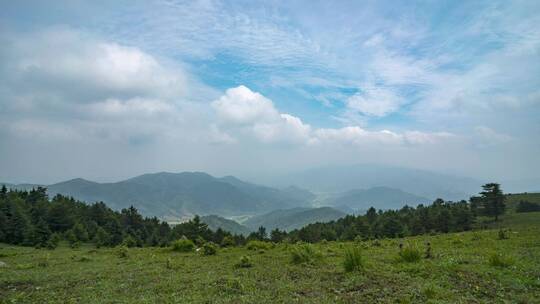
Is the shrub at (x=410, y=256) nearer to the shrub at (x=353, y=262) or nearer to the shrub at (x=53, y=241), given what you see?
the shrub at (x=353, y=262)

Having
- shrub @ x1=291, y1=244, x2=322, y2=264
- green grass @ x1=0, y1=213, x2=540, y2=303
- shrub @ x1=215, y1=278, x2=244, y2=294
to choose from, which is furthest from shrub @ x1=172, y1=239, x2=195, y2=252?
shrub @ x1=215, y1=278, x2=244, y2=294

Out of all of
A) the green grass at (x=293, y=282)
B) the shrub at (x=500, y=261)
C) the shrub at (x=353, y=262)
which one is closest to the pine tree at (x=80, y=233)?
the green grass at (x=293, y=282)

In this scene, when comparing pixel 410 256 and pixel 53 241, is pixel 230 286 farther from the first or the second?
pixel 53 241

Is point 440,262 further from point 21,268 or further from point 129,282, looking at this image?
point 21,268

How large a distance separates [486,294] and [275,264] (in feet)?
30.7

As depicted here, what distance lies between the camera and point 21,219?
1842 inches

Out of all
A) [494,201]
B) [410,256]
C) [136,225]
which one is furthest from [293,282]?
[136,225]

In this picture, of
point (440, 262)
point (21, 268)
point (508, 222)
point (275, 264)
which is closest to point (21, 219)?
point (21, 268)

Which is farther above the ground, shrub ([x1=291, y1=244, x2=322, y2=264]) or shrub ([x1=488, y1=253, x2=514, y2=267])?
shrub ([x1=488, y1=253, x2=514, y2=267])

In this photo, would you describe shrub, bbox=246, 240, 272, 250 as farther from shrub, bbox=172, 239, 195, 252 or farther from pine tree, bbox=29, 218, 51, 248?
pine tree, bbox=29, 218, 51, 248

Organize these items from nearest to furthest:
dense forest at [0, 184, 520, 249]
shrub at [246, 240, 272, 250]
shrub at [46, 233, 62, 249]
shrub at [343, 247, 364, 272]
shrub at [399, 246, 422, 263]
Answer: shrub at [343, 247, 364, 272]
shrub at [399, 246, 422, 263]
shrub at [246, 240, 272, 250]
shrub at [46, 233, 62, 249]
dense forest at [0, 184, 520, 249]

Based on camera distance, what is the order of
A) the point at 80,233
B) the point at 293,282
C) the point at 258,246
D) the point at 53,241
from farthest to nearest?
1. the point at 80,233
2. the point at 53,241
3. the point at 258,246
4. the point at 293,282

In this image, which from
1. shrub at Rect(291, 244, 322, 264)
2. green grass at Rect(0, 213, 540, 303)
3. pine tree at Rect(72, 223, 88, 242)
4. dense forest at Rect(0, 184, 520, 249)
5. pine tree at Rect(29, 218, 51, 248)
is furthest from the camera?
pine tree at Rect(72, 223, 88, 242)

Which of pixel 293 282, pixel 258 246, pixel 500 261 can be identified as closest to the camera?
pixel 293 282
